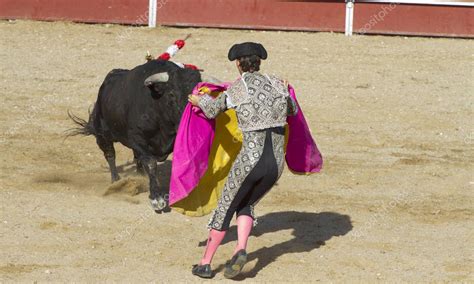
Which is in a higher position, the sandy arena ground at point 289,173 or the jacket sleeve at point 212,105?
the jacket sleeve at point 212,105

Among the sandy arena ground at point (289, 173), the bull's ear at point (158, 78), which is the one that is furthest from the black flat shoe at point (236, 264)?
the bull's ear at point (158, 78)

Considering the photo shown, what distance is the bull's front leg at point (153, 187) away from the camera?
8.45 metres

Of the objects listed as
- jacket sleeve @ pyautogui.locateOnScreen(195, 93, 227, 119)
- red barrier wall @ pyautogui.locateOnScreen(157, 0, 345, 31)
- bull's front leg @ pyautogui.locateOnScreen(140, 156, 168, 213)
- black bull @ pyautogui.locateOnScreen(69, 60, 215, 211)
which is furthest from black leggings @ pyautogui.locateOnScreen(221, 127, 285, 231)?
red barrier wall @ pyautogui.locateOnScreen(157, 0, 345, 31)

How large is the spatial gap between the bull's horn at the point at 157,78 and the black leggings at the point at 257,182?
166cm

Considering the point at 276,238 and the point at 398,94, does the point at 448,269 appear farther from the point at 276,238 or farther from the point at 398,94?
the point at 398,94

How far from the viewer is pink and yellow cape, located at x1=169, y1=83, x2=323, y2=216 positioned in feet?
24.1

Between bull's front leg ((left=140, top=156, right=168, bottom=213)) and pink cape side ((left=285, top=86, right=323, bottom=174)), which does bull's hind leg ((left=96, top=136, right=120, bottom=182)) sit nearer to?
bull's front leg ((left=140, top=156, right=168, bottom=213))

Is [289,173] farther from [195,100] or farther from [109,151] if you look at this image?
[195,100]

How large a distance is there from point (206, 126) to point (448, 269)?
5.93 feet

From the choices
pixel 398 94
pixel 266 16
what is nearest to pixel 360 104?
pixel 398 94

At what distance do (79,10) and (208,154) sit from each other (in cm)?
731

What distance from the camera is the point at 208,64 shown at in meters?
13.1

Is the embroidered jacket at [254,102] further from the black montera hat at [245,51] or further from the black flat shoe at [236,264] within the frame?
the black flat shoe at [236,264]

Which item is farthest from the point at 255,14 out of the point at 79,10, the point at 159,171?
the point at 159,171
